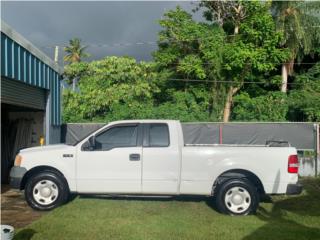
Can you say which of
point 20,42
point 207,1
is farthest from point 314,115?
point 20,42

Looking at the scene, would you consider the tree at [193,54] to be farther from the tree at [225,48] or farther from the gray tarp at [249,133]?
Answer: the gray tarp at [249,133]

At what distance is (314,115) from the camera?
22.9m

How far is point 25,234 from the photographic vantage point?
708cm

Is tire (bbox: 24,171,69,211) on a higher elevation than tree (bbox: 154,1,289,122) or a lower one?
lower

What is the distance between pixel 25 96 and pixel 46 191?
3.40 meters

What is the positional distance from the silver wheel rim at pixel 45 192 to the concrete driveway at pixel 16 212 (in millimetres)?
279

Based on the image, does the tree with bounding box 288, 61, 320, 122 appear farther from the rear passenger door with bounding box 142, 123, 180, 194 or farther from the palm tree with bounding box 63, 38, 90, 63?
the palm tree with bounding box 63, 38, 90, 63

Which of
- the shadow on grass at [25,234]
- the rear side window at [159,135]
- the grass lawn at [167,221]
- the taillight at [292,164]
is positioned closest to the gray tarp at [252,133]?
the grass lawn at [167,221]

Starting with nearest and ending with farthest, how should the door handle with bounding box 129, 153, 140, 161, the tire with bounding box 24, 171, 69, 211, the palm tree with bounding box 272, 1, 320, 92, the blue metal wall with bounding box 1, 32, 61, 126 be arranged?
the door handle with bounding box 129, 153, 140, 161 → the tire with bounding box 24, 171, 69, 211 → the blue metal wall with bounding box 1, 32, 61, 126 → the palm tree with bounding box 272, 1, 320, 92

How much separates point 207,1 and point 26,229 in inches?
829

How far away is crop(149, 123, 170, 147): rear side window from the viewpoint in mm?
9234

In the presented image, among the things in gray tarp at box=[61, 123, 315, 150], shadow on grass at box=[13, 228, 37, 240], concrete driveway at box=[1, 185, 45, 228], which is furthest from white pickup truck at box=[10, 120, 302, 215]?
gray tarp at box=[61, 123, 315, 150]

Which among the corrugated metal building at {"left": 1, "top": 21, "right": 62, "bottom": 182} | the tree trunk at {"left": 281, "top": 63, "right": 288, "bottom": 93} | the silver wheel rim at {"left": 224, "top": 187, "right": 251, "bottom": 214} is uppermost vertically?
the tree trunk at {"left": 281, "top": 63, "right": 288, "bottom": 93}

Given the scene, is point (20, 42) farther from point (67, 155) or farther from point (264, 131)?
point (264, 131)
